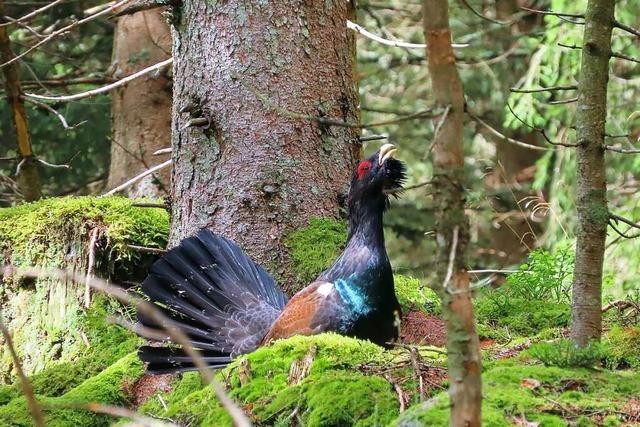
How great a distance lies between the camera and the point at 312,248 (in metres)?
6.35

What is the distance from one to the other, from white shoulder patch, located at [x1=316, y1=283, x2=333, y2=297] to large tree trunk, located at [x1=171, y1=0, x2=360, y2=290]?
690mm

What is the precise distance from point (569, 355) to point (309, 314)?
6.14 ft

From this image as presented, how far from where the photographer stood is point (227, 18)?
21.1ft

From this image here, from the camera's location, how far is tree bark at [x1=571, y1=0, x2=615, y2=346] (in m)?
4.43

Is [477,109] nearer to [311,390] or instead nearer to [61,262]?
[61,262]

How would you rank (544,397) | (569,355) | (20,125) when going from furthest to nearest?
(20,125) → (569,355) → (544,397)

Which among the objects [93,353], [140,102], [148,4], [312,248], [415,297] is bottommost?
[93,353]

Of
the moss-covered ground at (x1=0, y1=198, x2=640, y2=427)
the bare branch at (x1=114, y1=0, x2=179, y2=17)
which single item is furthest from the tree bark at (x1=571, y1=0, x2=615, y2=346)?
the bare branch at (x1=114, y1=0, x2=179, y2=17)

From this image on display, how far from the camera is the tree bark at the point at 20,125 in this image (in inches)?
319

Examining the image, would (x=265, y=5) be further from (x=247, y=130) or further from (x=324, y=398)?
(x=324, y=398)

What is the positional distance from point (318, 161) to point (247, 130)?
1.78 feet

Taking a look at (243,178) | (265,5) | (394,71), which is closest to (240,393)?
(243,178)

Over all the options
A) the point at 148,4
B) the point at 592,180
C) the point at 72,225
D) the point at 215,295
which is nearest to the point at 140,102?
the point at 72,225

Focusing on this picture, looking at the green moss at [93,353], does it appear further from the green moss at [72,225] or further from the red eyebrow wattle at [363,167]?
the red eyebrow wattle at [363,167]
